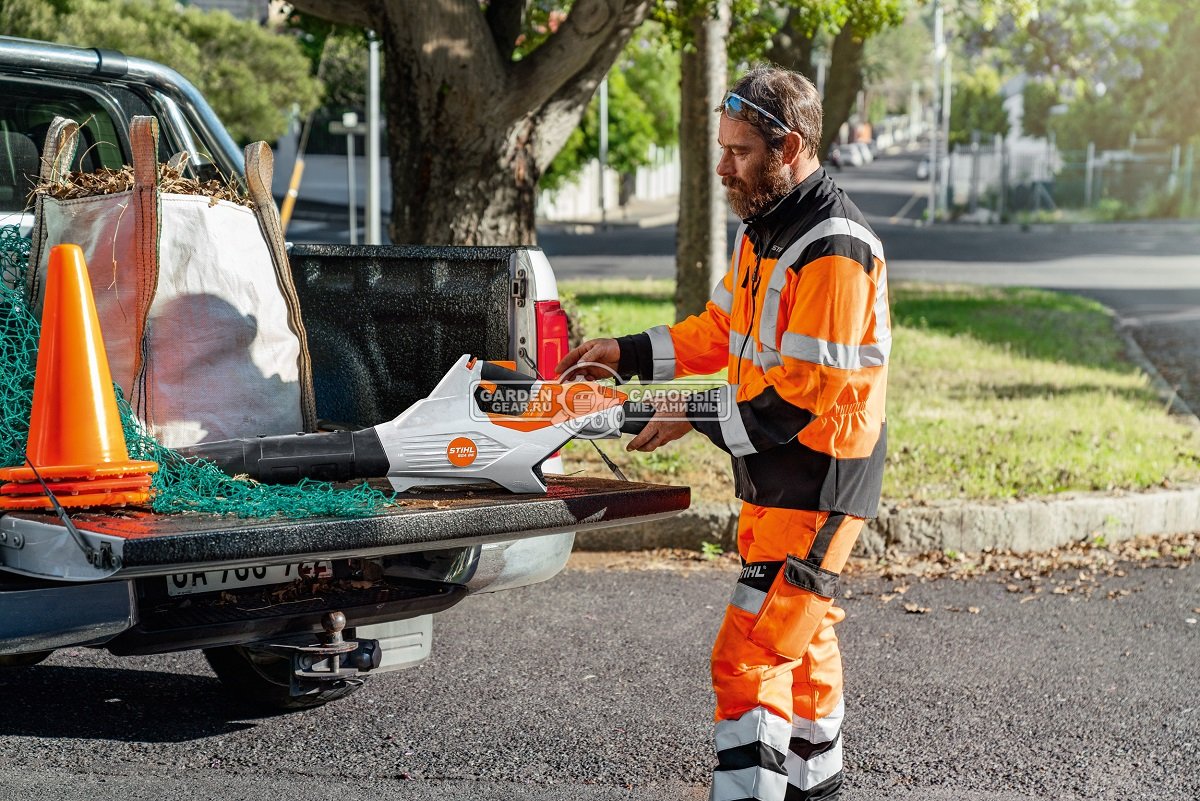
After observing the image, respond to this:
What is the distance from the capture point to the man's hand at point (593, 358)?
157 inches

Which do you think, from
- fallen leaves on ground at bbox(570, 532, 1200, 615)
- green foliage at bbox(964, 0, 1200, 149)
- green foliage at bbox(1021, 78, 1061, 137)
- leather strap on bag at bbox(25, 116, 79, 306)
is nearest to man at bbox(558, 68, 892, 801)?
leather strap on bag at bbox(25, 116, 79, 306)

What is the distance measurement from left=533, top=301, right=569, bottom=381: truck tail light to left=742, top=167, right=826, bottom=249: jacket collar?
66 centimetres

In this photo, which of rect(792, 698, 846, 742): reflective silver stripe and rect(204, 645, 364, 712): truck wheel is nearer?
rect(792, 698, 846, 742): reflective silver stripe

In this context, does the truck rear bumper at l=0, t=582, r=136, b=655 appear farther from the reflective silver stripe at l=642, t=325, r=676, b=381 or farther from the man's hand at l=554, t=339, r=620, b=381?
the reflective silver stripe at l=642, t=325, r=676, b=381

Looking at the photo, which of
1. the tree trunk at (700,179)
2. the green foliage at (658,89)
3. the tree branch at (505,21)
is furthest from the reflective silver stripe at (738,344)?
the green foliage at (658,89)

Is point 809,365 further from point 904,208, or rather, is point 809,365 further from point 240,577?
point 904,208

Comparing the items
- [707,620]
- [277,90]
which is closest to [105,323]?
[707,620]

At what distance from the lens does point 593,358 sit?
4.02 metres

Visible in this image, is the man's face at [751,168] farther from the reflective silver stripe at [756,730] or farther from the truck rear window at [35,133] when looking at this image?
the truck rear window at [35,133]

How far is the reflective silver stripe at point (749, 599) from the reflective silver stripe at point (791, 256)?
1.94 ft

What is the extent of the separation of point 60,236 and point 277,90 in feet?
84.5

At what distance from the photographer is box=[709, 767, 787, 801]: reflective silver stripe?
3535 millimetres

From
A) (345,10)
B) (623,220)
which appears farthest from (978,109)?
(345,10)

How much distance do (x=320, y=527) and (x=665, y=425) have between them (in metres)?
0.87
